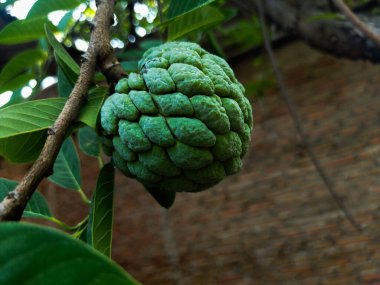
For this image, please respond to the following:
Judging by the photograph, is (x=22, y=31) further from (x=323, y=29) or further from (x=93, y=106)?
(x=323, y=29)

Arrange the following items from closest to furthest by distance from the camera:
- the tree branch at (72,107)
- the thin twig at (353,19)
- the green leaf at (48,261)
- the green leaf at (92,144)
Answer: the green leaf at (48,261), the tree branch at (72,107), the green leaf at (92,144), the thin twig at (353,19)

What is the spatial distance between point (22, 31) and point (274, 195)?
2.13 meters

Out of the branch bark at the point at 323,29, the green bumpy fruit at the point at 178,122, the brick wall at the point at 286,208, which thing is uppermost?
the green bumpy fruit at the point at 178,122

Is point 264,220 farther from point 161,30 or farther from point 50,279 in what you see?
point 50,279

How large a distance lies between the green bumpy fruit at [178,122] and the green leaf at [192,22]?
0.34m

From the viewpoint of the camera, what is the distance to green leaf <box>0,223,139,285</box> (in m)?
0.35

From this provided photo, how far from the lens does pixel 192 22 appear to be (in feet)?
3.75

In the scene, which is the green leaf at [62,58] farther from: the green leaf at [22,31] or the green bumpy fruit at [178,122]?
the green leaf at [22,31]

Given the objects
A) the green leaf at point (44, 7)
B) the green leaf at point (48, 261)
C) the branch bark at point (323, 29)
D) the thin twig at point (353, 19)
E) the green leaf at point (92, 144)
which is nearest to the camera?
the green leaf at point (48, 261)

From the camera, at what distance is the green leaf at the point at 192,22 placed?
1.14 m

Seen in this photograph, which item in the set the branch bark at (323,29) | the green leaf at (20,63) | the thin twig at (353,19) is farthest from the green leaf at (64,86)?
the branch bark at (323,29)

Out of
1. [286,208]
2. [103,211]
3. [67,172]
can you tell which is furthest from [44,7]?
[286,208]

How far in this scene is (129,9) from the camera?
1.84 m

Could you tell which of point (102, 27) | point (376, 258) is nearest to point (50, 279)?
point (102, 27)
